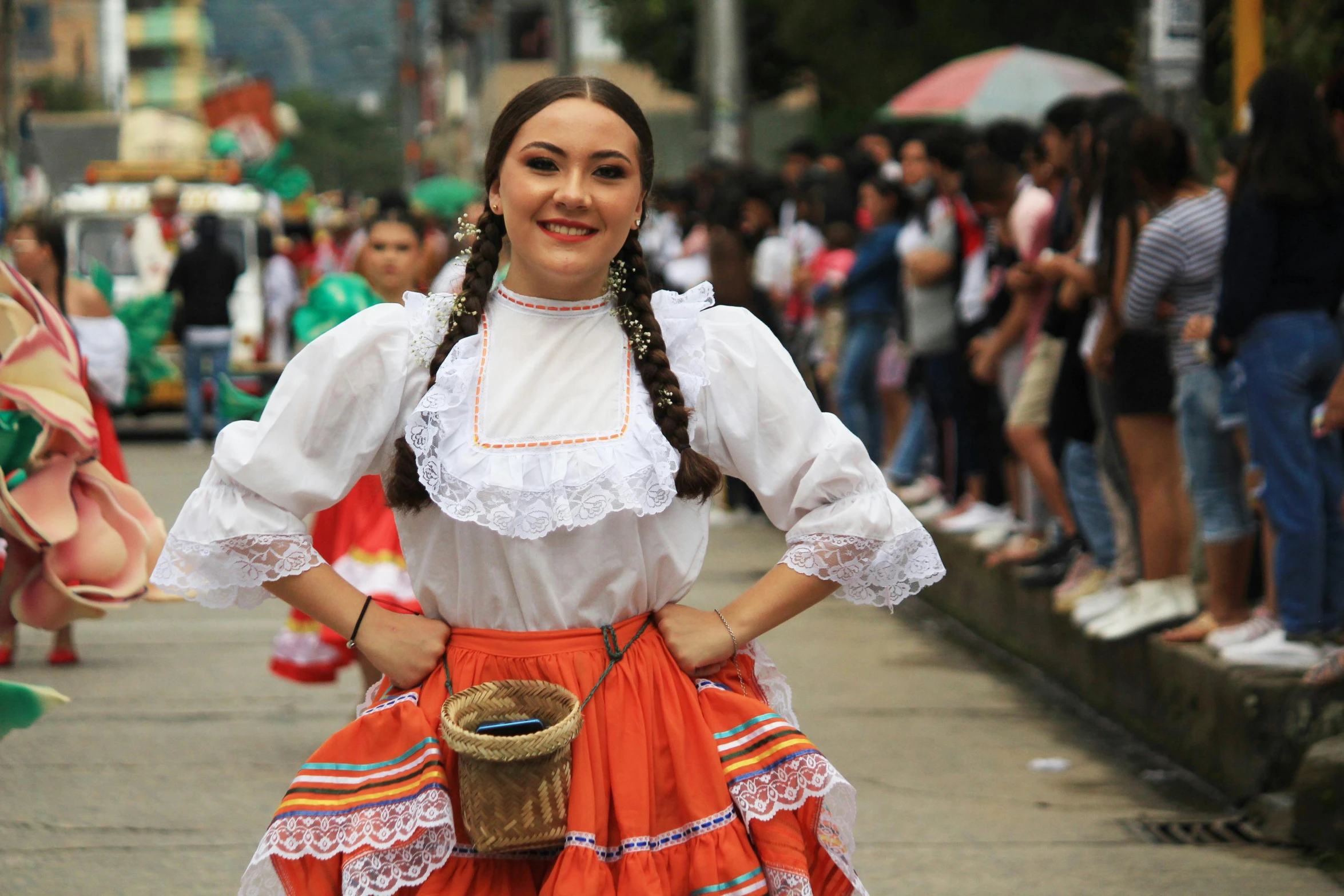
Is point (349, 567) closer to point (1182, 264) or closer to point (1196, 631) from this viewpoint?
point (1196, 631)

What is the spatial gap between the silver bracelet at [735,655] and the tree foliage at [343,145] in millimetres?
98793

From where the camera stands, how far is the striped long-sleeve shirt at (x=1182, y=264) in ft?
20.6

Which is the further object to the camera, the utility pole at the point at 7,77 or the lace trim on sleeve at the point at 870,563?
the utility pole at the point at 7,77

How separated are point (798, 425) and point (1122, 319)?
150 inches

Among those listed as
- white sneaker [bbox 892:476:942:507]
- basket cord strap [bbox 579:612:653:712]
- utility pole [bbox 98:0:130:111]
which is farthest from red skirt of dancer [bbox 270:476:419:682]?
utility pole [bbox 98:0:130:111]

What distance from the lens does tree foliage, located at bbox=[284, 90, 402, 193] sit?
347 feet

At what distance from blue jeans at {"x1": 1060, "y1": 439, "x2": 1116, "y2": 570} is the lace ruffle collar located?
14.6ft

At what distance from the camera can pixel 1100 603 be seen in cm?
693

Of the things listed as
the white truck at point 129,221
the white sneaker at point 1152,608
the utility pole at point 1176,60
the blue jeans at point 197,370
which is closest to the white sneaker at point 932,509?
the utility pole at point 1176,60

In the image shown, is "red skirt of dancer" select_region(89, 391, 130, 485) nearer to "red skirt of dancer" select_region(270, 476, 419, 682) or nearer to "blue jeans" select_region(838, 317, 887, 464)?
"red skirt of dancer" select_region(270, 476, 419, 682)

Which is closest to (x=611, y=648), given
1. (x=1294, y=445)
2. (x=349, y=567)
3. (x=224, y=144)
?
(x=349, y=567)

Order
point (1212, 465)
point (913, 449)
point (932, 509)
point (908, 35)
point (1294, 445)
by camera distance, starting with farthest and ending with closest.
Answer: point (908, 35) → point (913, 449) → point (932, 509) → point (1212, 465) → point (1294, 445)

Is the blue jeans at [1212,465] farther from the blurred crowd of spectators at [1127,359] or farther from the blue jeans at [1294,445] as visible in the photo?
the blue jeans at [1294,445]

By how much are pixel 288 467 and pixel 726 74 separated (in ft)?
57.0
